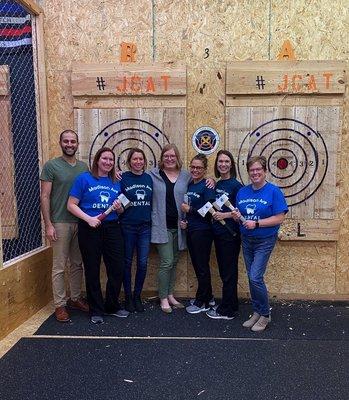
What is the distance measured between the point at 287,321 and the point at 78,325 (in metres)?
1.86

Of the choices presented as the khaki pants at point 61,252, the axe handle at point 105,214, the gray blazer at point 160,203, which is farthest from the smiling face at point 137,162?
the khaki pants at point 61,252

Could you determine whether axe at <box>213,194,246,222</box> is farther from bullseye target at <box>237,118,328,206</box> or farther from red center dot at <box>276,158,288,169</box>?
red center dot at <box>276,158,288,169</box>

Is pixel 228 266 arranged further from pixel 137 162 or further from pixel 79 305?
pixel 79 305

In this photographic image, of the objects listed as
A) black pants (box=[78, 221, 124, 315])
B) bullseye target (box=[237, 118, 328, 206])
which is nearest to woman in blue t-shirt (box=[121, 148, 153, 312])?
black pants (box=[78, 221, 124, 315])

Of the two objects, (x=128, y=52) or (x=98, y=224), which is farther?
(x=128, y=52)

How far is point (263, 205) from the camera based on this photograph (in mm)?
3369

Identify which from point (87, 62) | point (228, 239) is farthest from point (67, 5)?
point (228, 239)

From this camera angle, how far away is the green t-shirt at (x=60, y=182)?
3.64 m

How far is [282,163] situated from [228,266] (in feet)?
3.98

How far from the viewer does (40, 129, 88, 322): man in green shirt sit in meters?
3.64

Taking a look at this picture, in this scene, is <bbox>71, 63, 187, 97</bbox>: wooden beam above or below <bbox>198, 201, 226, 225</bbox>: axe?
above

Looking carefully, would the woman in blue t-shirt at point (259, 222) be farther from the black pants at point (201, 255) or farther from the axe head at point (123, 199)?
the axe head at point (123, 199)

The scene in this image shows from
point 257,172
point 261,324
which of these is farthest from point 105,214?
→ point 261,324

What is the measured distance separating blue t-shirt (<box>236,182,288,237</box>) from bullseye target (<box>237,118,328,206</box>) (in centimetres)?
77
